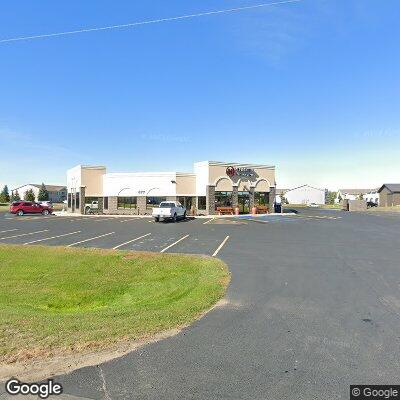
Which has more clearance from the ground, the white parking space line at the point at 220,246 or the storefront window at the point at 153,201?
the storefront window at the point at 153,201

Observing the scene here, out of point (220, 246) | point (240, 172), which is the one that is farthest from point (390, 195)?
point (220, 246)

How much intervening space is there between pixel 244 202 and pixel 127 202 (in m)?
15.0

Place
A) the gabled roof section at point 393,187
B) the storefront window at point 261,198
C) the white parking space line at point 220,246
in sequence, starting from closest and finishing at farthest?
the white parking space line at point 220,246, the storefront window at point 261,198, the gabled roof section at point 393,187

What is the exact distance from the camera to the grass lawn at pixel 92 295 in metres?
5.64

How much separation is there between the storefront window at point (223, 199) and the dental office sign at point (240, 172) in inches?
93.4

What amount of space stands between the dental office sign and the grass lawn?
27.5m

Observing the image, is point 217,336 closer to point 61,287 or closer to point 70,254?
point 61,287

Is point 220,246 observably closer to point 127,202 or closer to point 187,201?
point 187,201

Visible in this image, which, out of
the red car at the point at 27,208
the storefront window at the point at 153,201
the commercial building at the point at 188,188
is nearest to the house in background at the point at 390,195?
the commercial building at the point at 188,188

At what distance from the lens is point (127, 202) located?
4331 centimetres

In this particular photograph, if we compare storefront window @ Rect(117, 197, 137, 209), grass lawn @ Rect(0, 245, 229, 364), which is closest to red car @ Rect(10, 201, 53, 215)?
storefront window @ Rect(117, 197, 137, 209)

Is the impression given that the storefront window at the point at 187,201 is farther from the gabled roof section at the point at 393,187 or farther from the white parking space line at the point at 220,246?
the gabled roof section at the point at 393,187

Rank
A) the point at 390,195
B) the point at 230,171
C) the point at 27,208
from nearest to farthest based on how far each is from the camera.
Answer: the point at 230,171
the point at 27,208
the point at 390,195

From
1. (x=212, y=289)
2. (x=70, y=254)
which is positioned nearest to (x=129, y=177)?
(x=70, y=254)
